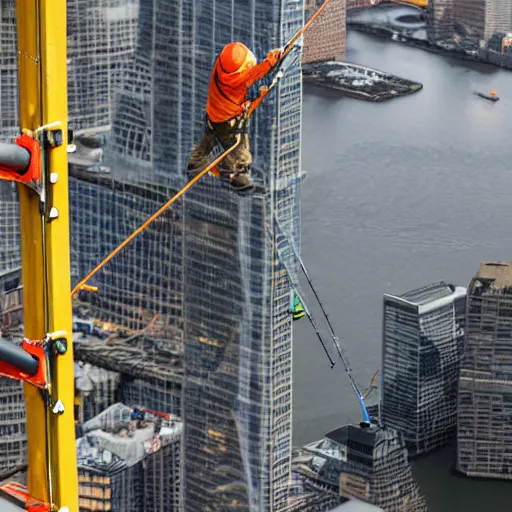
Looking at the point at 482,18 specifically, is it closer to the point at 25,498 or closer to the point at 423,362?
the point at 423,362

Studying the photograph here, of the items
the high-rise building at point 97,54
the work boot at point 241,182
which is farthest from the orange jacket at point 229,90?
the work boot at point 241,182

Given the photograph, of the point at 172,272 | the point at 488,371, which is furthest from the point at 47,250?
the point at 488,371

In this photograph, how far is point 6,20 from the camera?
2.00 metres

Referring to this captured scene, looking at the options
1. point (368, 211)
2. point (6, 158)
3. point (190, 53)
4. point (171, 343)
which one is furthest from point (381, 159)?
point (6, 158)

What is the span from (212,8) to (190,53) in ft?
0.44

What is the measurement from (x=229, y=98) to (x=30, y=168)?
2.43 m

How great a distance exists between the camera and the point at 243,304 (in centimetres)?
385

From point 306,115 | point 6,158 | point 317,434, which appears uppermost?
point 6,158

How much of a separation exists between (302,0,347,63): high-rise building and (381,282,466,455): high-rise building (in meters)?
1.74

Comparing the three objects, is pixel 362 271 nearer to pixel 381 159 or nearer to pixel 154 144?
pixel 381 159

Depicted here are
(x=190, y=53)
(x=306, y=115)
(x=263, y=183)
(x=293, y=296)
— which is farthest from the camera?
(x=306, y=115)

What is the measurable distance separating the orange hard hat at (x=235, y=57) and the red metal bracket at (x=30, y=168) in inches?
91.8

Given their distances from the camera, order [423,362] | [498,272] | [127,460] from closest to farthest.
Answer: [127,460]
[423,362]
[498,272]

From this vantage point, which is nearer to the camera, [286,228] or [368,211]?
[286,228]
